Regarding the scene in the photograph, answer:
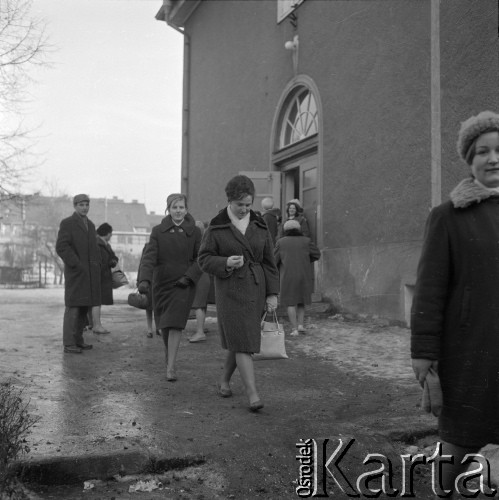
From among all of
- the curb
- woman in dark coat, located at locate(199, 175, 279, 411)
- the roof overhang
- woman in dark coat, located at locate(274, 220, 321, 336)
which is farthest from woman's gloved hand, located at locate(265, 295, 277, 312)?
the roof overhang

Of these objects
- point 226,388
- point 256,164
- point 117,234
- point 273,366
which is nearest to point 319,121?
point 256,164

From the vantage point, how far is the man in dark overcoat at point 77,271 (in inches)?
293

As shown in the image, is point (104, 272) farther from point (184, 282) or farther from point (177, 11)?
point (177, 11)

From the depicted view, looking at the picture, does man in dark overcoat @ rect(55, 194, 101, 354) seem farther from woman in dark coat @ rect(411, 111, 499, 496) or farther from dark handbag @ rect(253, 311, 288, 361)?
woman in dark coat @ rect(411, 111, 499, 496)

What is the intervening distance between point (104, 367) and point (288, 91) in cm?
790

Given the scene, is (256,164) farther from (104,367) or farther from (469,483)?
(469,483)

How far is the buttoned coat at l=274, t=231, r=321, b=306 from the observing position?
889 centimetres

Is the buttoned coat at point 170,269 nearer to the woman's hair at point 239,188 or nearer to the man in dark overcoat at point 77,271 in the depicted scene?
the woman's hair at point 239,188

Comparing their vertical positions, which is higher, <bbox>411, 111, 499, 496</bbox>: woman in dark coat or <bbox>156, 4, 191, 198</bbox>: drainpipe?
<bbox>156, 4, 191, 198</bbox>: drainpipe

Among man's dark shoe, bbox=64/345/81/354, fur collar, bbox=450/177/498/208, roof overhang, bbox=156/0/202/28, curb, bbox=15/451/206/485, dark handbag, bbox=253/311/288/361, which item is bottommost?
curb, bbox=15/451/206/485

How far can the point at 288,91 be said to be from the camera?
41.8ft

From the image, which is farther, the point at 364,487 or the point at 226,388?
the point at 226,388

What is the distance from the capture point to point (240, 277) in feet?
15.6

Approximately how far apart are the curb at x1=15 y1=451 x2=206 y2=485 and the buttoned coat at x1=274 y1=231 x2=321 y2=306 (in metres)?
5.26
